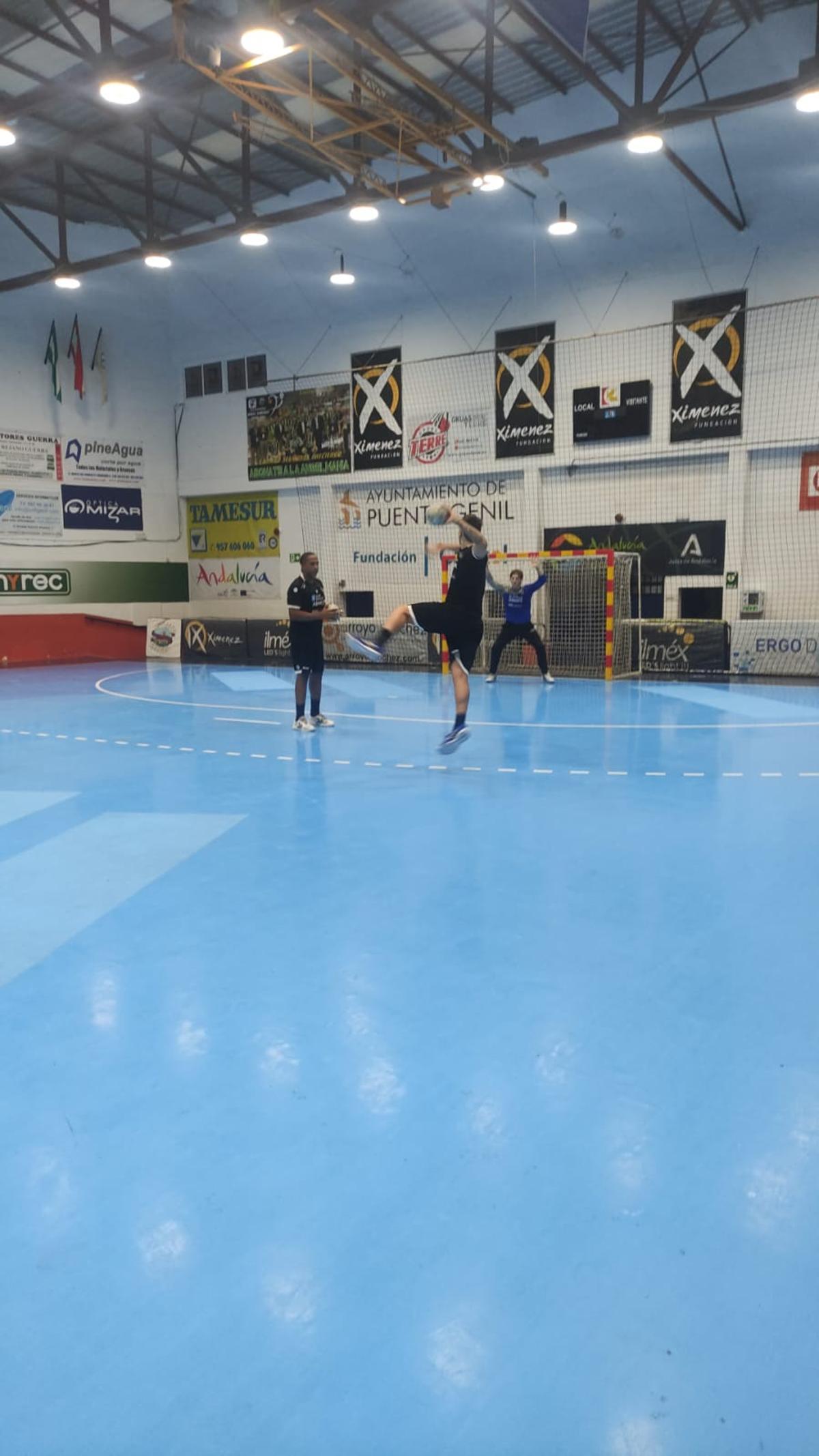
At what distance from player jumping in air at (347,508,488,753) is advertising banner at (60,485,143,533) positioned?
54.5ft

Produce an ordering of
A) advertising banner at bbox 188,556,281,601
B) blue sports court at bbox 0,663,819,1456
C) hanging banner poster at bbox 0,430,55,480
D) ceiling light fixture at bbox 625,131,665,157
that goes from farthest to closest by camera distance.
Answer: advertising banner at bbox 188,556,281,601
hanging banner poster at bbox 0,430,55,480
ceiling light fixture at bbox 625,131,665,157
blue sports court at bbox 0,663,819,1456

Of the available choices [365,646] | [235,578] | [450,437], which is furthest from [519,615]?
[235,578]

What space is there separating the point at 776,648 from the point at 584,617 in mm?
3534

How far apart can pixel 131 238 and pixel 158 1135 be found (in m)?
24.4

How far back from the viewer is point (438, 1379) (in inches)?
77.0

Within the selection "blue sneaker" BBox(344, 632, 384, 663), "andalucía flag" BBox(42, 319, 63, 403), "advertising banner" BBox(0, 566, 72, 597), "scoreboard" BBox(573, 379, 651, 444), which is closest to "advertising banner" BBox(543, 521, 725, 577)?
"scoreboard" BBox(573, 379, 651, 444)

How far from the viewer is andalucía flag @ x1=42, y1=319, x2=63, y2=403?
22.3 meters

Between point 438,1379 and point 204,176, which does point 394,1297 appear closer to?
point 438,1379

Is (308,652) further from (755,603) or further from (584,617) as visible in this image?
(755,603)

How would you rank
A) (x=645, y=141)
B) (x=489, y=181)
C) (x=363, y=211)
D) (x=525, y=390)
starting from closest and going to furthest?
(x=645, y=141) < (x=489, y=181) < (x=363, y=211) < (x=525, y=390)

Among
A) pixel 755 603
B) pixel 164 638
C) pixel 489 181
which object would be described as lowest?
pixel 164 638

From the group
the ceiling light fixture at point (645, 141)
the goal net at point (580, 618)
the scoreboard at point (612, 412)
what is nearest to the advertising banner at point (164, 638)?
the goal net at point (580, 618)

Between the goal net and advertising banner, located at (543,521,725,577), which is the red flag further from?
advertising banner, located at (543,521,725,577)

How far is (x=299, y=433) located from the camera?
23.1 metres
